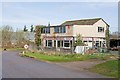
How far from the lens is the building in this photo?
56.2 m

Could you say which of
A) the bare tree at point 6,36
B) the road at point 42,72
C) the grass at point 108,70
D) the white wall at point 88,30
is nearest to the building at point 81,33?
the white wall at point 88,30

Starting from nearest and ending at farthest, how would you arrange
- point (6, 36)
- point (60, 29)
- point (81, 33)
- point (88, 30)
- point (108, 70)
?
point (108, 70) → point (81, 33) → point (88, 30) → point (60, 29) → point (6, 36)

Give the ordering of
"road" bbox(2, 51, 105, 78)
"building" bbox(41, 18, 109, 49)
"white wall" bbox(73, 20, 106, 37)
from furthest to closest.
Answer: "white wall" bbox(73, 20, 106, 37)
"building" bbox(41, 18, 109, 49)
"road" bbox(2, 51, 105, 78)

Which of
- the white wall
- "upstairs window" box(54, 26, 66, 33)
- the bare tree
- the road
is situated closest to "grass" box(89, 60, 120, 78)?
the road

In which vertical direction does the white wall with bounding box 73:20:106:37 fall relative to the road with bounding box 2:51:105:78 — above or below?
above

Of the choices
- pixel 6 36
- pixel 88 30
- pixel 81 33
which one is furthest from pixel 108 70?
pixel 6 36

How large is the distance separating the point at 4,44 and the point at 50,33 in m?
17.8

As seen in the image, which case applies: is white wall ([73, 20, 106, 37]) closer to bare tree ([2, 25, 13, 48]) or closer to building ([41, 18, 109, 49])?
building ([41, 18, 109, 49])

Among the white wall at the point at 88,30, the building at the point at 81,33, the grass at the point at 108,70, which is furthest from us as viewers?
the white wall at the point at 88,30

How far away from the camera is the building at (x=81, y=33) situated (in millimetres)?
56219

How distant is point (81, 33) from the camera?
56.9 metres

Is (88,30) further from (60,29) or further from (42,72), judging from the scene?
(42,72)

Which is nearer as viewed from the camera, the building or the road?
the road

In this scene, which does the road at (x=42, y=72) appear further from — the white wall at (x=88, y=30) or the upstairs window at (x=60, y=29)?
the upstairs window at (x=60, y=29)
